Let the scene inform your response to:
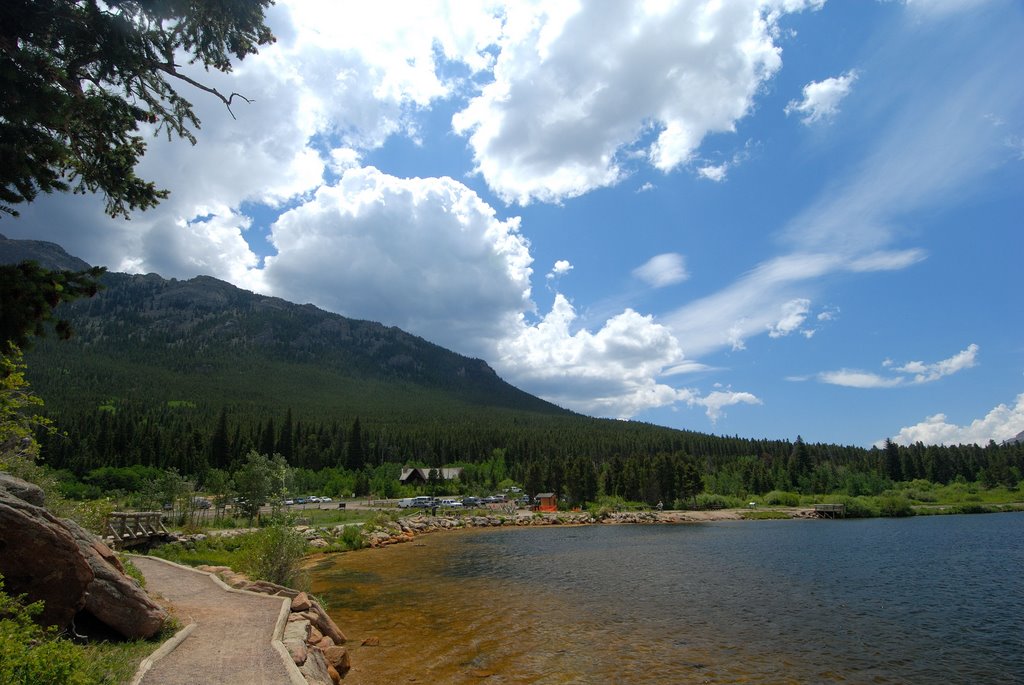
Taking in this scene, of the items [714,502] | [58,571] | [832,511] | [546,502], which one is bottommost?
[546,502]

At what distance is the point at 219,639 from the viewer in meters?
11.5

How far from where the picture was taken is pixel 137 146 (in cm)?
1105

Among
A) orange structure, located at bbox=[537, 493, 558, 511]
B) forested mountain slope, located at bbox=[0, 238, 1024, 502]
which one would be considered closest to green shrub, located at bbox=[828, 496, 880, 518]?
forested mountain slope, located at bbox=[0, 238, 1024, 502]

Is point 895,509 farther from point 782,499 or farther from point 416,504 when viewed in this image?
point 416,504

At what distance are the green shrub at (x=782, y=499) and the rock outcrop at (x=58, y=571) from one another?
379 ft

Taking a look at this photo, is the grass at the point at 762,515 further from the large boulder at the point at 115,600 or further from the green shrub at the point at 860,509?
the large boulder at the point at 115,600

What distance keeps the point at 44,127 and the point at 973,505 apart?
12997cm

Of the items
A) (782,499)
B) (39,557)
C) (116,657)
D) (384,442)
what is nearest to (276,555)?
(116,657)

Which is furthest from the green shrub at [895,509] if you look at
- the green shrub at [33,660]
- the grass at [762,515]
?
the green shrub at [33,660]

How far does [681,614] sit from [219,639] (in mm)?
17023

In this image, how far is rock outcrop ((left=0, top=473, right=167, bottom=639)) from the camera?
9.11 m

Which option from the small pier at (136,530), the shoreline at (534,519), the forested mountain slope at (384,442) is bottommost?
the shoreline at (534,519)

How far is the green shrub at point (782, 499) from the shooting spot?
106750 mm

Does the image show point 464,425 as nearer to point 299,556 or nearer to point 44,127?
point 299,556
